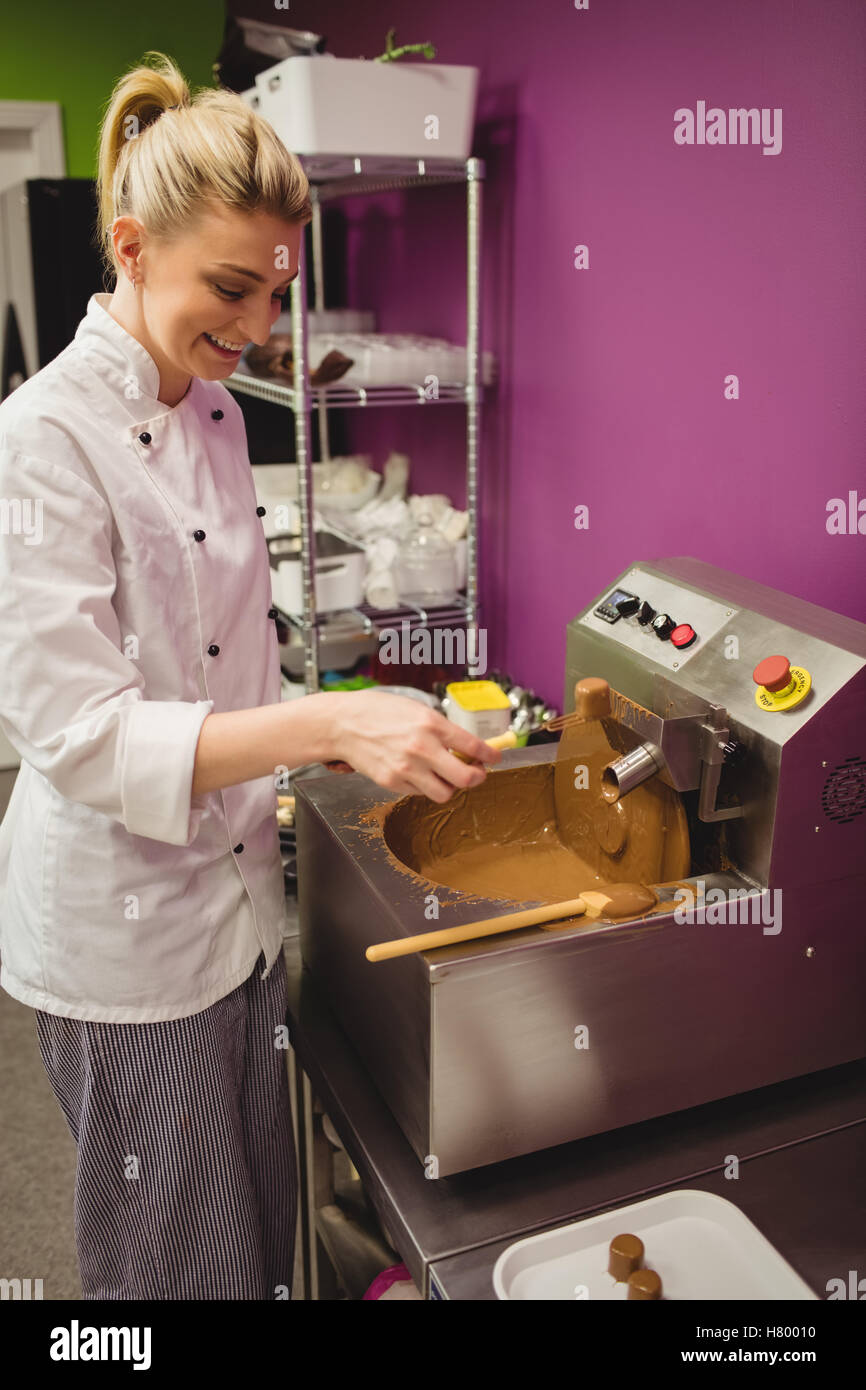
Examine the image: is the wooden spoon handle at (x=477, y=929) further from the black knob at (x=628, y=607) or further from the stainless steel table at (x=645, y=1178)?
the black knob at (x=628, y=607)

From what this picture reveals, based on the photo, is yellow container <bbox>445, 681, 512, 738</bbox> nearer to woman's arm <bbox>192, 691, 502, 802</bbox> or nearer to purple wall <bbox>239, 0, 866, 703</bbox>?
purple wall <bbox>239, 0, 866, 703</bbox>

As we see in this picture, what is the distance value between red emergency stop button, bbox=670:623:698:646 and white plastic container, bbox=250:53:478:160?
4.49ft

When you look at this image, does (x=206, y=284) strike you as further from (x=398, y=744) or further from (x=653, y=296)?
(x=653, y=296)

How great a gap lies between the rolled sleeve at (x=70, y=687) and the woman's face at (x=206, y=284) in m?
0.21

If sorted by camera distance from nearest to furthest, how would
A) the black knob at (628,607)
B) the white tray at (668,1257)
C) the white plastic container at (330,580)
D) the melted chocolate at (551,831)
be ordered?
the white tray at (668,1257) → the melted chocolate at (551,831) → the black knob at (628,607) → the white plastic container at (330,580)

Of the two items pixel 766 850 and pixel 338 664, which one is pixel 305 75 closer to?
pixel 338 664

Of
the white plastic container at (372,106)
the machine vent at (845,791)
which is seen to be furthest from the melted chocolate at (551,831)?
the white plastic container at (372,106)

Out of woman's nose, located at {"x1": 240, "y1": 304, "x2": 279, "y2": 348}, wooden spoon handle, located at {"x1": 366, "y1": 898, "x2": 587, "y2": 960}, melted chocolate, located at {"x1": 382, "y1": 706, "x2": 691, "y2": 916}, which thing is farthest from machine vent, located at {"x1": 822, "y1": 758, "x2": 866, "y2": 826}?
woman's nose, located at {"x1": 240, "y1": 304, "x2": 279, "y2": 348}

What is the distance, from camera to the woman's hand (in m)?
0.98

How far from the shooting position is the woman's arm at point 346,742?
986 mm

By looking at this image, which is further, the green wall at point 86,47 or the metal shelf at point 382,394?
the green wall at point 86,47

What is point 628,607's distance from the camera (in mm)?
1340

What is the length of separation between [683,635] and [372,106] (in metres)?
1.43

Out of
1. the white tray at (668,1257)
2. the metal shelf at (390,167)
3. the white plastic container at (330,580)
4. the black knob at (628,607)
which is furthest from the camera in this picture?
the white plastic container at (330,580)
